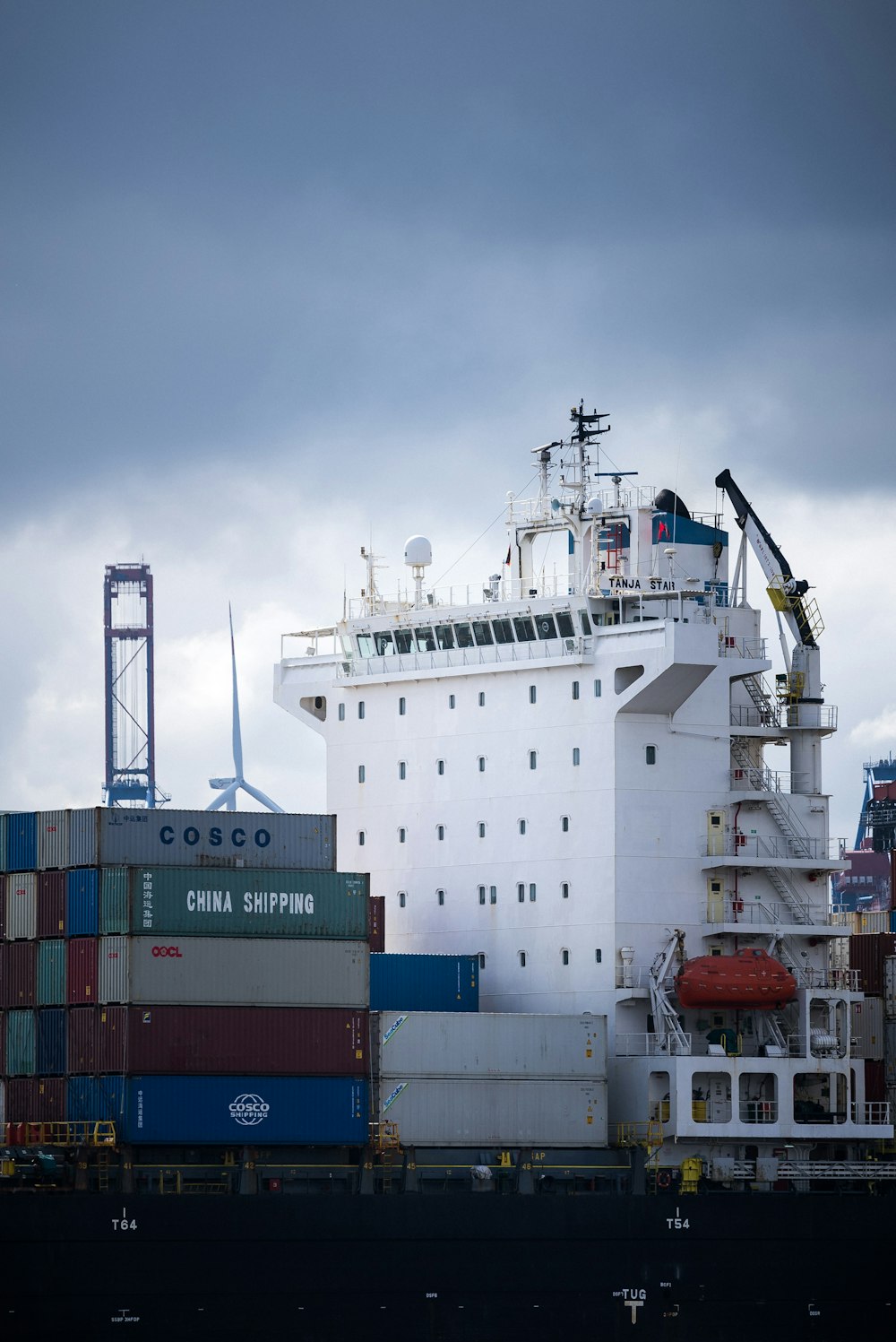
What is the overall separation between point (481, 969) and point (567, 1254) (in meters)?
6.64

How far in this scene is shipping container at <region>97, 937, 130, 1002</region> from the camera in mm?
41469

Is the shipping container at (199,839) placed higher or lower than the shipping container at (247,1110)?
higher

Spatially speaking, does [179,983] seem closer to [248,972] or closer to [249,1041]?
[248,972]

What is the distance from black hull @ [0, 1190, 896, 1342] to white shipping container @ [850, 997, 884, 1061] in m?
4.48

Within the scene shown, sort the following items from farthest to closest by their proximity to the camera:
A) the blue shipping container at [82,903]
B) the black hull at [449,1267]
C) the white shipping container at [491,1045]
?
the white shipping container at [491,1045] < the blue shipping container at [82,903] < the black hull at [449,1267]

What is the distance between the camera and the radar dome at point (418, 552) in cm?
5306

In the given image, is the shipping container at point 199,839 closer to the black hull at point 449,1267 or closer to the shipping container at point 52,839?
the shipping container at point 52,839

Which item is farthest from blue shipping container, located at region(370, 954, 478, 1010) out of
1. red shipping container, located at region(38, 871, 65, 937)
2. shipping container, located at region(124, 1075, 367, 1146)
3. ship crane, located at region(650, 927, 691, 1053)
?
red shipping container, located at region(38, 871, 65, 937)

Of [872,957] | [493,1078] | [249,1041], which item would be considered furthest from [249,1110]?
[872,957]

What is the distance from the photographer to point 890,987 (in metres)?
52.1

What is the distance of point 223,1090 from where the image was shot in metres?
41.7

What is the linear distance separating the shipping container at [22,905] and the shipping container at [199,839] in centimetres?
97

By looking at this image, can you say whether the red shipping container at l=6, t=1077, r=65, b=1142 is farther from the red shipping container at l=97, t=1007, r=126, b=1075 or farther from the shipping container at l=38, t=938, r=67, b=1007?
the shipping container at l=38, t=938, r=67, b=1007

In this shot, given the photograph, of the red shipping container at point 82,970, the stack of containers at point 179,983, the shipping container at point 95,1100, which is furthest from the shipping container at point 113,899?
the shipping container at point 95,1100
